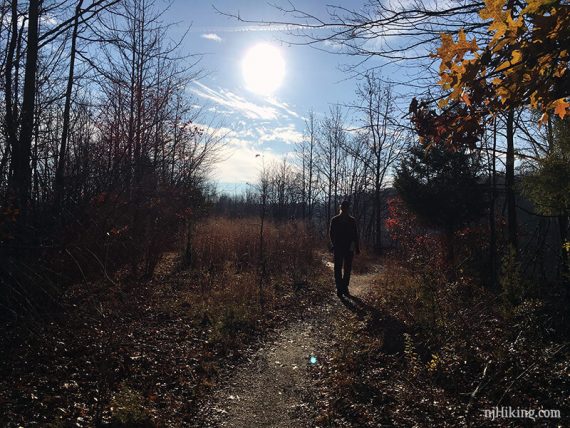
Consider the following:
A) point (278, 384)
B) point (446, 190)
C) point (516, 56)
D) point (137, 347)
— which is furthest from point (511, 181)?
point (137, 347)

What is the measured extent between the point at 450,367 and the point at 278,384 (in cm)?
197

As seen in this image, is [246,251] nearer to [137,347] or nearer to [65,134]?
[65,134]

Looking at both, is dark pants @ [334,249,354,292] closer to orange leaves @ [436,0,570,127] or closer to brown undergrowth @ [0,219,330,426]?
brown undergrowth @ [0,219,330,426]

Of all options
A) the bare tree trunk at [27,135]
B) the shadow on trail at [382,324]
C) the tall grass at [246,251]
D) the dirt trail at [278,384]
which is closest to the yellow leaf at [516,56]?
the dirt trail at [278,384]

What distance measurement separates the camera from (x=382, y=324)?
6859mm

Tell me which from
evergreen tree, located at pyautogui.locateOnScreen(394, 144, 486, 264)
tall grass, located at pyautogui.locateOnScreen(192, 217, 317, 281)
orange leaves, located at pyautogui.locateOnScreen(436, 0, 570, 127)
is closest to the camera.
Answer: orange leaves, located at pyautogui.locateOnScreen(436, 0, 570, 127)

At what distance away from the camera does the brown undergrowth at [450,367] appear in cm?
372

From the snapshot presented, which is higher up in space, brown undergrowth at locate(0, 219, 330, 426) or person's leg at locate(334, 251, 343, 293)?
person's leg at locate(334, 251, 343, 293)

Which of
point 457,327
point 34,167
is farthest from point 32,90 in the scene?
point 457,327

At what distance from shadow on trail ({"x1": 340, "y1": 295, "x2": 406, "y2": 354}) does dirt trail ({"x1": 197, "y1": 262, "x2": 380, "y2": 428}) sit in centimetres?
67

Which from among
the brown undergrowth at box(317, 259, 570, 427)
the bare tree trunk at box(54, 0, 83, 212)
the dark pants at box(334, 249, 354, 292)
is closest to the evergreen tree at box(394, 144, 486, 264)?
the dark pants at box(334, 249, 354, 292)

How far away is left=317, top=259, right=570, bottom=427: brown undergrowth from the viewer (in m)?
3.72

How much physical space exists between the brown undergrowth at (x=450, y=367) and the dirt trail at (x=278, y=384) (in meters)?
0.25

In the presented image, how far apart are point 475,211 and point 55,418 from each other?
13597mm
